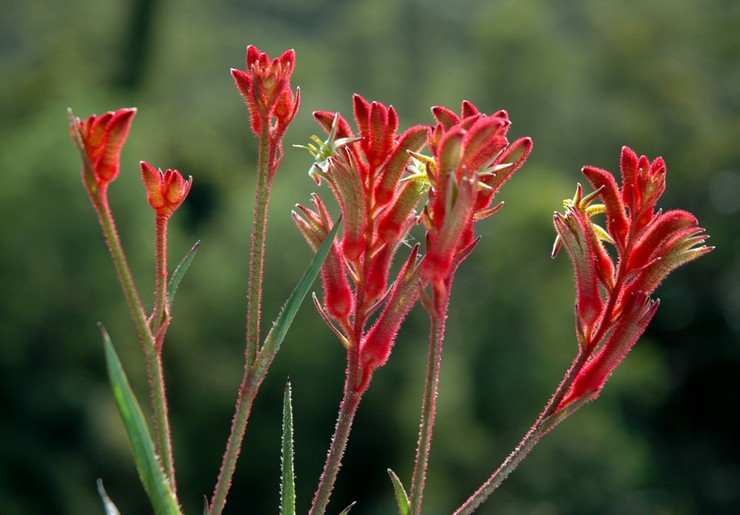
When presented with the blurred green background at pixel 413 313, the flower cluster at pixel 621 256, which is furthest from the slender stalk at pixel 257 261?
the blurred green background at pixel 413 313

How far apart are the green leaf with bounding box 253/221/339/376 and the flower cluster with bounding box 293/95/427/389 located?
0.04 metres

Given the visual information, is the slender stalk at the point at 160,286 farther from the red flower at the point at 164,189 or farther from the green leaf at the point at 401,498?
the green leaf at the point at 401,498

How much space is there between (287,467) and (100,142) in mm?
309

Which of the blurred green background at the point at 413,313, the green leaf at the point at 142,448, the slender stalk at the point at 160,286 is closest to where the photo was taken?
the green leaf at the point at 142,448

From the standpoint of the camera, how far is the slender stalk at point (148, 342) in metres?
0.76

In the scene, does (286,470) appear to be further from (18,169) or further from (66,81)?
(66,81)

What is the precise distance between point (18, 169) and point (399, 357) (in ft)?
32.1

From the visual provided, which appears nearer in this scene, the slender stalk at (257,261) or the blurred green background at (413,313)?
the slender stalk at (257,261)

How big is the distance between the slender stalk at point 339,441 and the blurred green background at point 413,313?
18374mm

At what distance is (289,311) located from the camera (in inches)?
32.7

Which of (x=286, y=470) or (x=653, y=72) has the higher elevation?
(x=653, y=72)

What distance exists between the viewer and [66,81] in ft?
101

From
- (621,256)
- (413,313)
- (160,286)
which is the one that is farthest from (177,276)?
(413,313)

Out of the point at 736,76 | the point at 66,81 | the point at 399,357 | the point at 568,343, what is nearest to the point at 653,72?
the point at 736,76
